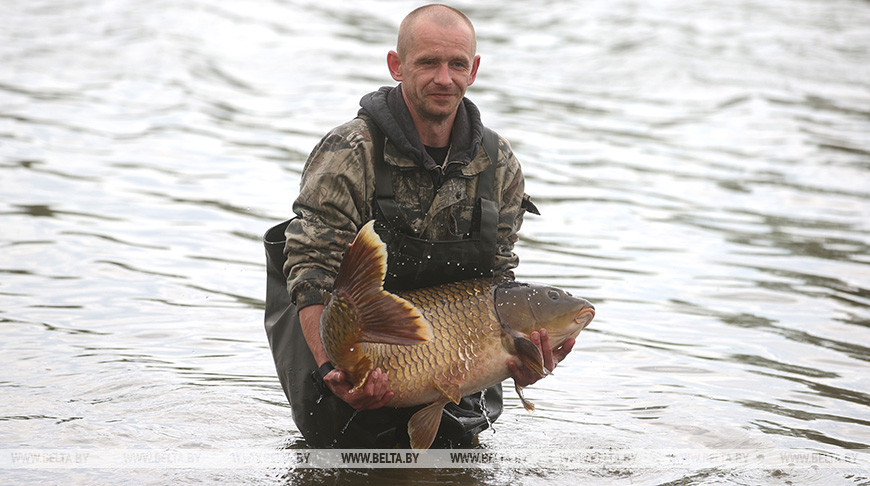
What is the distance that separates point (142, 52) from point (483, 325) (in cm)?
1316

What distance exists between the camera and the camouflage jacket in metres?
4.30

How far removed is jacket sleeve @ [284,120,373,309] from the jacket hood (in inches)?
4.2

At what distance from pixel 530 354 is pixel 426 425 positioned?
19.0 inches

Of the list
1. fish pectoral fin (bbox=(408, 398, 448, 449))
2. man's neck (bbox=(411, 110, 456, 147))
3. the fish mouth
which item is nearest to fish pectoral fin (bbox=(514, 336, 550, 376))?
the fish mouth

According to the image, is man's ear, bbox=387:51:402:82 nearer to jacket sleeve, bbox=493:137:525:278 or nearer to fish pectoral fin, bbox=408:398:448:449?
jacket sleeve, bbox=493:137:525:278

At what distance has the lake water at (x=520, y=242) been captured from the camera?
16.3 feet

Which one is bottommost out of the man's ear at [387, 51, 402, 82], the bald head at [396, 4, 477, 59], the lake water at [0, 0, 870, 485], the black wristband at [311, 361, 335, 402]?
the lake water at [0, 0, 870, 485]

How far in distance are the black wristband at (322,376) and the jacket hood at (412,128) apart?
36.9 inches

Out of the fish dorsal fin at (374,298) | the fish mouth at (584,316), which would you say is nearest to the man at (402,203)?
the fish mouth at (584,316)

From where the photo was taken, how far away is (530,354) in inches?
163

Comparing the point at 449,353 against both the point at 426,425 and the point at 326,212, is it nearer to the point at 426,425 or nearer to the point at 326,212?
the point at 426,425

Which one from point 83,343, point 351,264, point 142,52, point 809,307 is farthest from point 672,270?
point 142,52

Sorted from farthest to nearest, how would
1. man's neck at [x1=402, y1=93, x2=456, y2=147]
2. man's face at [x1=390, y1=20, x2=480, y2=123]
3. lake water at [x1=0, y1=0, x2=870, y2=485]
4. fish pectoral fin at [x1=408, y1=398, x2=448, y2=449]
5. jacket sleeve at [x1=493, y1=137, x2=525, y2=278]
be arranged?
1. lake water at [x1=0, y1=0, x2=870, y2=485]
2. jacket sleeve at [x1=493, y1=137, x2=525, y2=278]
3. man's neck at [x1=402, y1=93, x2=456, y2=147]
4. man's face at [x1=390, y1=20, x2=480, y2=123]
5. fish pectoral fin at [x1=408, y1=398, x2=448, y2=449]

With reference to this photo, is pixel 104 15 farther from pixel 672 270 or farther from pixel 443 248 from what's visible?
pixel 443 248
